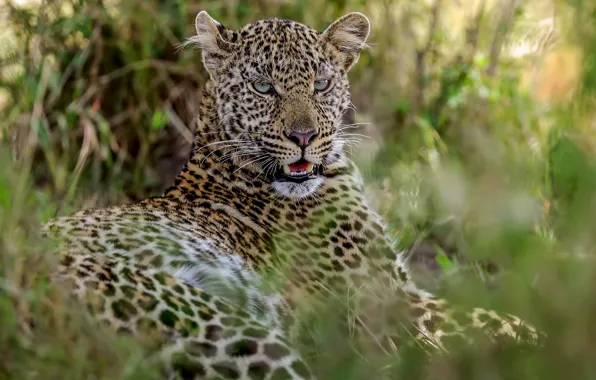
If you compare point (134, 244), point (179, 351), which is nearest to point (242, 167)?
point (134, 244)

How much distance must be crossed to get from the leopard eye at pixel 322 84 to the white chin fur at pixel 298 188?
0.60 meters

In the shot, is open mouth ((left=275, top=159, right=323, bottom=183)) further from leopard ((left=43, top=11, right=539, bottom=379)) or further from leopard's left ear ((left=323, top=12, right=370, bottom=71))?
leopard's left ear ((left=323, top=12, right=370, bottom=71))

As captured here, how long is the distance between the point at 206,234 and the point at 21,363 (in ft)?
7.02

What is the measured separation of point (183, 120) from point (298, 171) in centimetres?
405

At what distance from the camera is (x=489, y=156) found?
269 centimetres

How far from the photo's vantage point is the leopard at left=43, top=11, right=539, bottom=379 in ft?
16.2

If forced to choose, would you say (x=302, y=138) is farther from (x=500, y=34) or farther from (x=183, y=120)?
(x=183, y=120)

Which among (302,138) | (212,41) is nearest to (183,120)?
(212,41)

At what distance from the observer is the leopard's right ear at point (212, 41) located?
6.44 metres

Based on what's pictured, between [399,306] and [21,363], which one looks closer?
[399,306]

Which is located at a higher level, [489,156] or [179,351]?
[489,156]

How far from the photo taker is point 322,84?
6348 millimetres

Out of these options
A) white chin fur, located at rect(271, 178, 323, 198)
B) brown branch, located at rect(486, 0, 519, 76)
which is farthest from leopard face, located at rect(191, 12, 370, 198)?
brown branch, located at rect(486, 0, 519, 76)

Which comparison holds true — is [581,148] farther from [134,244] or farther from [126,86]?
[126,86]
